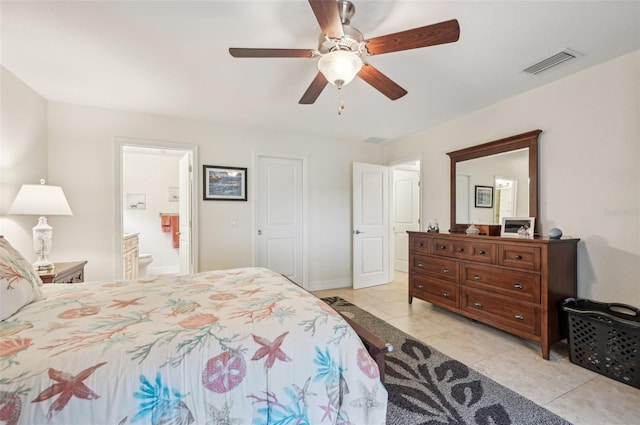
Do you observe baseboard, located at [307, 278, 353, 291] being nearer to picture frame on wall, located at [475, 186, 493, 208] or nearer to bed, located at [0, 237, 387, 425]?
picture frame on wall, located at [475, 186, 493, 208]

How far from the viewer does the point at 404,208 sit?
6.05 m

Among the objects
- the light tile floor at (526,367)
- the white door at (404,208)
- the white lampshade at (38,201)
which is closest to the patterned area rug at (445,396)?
the light tile floor at (526,367)

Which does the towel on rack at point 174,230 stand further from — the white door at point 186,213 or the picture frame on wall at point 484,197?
the picture frame on wall at point 484,197

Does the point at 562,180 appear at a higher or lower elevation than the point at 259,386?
higher

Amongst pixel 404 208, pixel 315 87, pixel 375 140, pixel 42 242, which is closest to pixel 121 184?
pixel 42 242

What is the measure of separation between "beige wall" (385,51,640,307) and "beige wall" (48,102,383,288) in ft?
8.14

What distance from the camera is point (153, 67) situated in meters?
2.35

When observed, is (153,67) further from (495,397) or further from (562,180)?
(562,180)

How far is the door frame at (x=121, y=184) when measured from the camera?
331 cm

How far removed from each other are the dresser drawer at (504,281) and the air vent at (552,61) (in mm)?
1738

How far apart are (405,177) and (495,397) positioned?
4777 millimetres

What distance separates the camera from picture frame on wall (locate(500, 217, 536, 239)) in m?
2.71

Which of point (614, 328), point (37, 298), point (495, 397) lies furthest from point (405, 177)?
point (37, 298)

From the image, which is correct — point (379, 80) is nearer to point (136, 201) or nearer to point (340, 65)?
point (340, 65)
